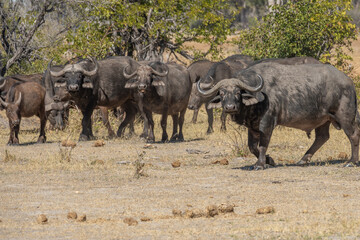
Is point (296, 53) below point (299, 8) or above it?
Result: below

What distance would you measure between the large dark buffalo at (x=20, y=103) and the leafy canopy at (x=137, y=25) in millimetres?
4310

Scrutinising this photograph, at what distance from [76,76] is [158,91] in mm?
1862

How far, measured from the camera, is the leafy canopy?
20.5 metres

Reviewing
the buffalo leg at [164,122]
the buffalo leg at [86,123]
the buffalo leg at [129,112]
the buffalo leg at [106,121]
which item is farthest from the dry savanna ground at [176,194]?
the buffalo leg at [129,112]

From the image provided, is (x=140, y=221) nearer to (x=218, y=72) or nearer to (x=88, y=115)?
(x=88, y=115)

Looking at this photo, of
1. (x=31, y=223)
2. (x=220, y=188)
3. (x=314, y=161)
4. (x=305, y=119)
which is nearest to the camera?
(x=31, y=223)

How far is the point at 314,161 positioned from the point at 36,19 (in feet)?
36.0

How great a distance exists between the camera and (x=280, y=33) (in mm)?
19453

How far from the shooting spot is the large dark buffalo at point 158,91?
16.2 meters

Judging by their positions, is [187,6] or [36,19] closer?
[36,19]

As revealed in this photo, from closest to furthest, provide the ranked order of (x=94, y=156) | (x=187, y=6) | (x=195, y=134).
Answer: (x=94, y=156)
(x=195, y=134)
(x=187, y=6)

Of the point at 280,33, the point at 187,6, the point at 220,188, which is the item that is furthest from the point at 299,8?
the point at 220,188

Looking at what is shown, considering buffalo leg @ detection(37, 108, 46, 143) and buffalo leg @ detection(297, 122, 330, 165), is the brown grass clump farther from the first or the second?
buffalo leg @ detection(37, 108, 46, 143)

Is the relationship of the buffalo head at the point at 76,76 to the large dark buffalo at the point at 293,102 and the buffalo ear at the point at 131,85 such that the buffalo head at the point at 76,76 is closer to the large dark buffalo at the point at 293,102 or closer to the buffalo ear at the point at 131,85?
the buffalo ear at the point at 131,85
